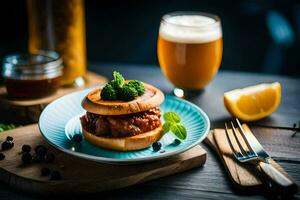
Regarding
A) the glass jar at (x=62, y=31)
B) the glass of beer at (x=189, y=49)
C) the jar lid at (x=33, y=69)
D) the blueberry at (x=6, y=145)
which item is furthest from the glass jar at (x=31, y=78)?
the glass of beer at (x=189, y=49)

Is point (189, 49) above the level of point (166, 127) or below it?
above

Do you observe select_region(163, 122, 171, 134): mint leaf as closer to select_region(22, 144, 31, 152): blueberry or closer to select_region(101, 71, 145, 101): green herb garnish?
select_region(101, 71, 145, 101): green herb garnish

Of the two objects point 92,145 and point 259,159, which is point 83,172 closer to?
point 92,145

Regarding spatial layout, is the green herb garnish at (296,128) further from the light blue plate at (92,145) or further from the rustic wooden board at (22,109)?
the rustic wooden board at (22,109)

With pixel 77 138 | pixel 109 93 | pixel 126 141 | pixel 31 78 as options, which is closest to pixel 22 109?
pixel 31 78

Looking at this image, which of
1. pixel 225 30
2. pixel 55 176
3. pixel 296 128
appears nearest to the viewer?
pixel 55 176

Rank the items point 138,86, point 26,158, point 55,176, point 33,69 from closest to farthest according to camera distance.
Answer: point 55,176 < point 26,158 < point 138,86 < point 33,69

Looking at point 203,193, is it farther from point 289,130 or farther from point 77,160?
point 289,130
